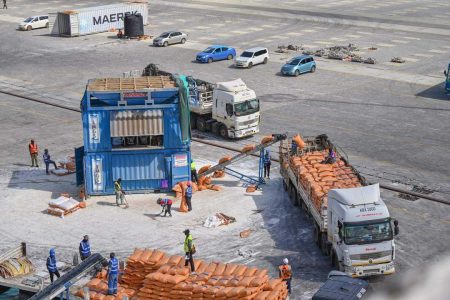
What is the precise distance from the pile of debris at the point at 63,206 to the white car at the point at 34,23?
54.1m

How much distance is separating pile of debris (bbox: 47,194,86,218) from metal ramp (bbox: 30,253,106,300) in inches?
343

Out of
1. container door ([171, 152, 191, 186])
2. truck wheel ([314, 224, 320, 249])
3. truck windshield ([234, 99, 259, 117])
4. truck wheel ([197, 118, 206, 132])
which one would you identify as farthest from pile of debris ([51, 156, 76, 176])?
truck wheel ([314, 224, 320, 249])

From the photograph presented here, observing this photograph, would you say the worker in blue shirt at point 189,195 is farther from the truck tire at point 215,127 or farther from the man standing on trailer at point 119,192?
the truck tire at point 215,127

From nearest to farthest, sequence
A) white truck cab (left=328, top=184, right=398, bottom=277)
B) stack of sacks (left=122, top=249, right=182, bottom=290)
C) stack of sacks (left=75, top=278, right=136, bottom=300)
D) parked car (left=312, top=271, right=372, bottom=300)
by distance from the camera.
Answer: parked car (left=312, top=271, right=372, bottom=300) → stack of sacks (left=75, top=278, right=136, bottom=300) → stack of sacks (left=122, top=249, right=182, bottom=290) → white truck cab (left=328, top=184, right=398, bottom=277)

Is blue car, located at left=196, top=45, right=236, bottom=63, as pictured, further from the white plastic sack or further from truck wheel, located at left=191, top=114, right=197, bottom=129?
the white plastic sack

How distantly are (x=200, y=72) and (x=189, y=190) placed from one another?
3276 centimetres

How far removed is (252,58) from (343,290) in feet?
152

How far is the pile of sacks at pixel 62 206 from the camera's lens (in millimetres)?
40531

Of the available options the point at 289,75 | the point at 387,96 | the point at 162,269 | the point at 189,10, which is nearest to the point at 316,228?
the point at 162,269

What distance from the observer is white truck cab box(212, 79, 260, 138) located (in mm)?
51938

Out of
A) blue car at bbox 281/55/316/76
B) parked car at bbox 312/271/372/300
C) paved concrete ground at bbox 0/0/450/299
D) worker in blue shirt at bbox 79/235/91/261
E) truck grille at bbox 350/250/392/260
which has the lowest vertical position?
paved concrete ground at bbox 0/0/450/299

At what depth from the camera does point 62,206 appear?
1598 inches

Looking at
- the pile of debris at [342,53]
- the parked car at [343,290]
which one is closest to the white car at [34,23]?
the pile of debris at [342,53]

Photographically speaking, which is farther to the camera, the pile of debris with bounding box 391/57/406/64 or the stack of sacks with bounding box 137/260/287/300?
the pile of debris with bounding box 391/57/406/64
